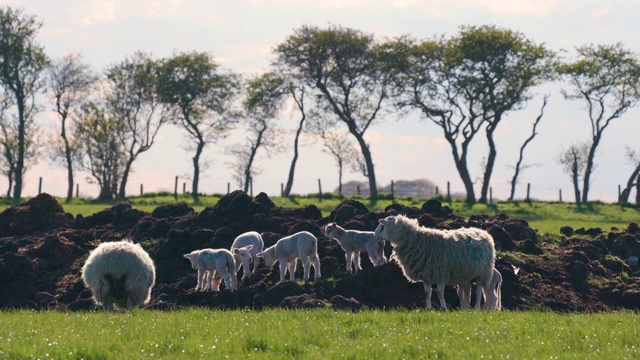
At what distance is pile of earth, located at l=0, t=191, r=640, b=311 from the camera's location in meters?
22.0

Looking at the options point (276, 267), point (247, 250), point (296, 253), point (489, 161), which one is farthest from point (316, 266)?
point (489, 161)

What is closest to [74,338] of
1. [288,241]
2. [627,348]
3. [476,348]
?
[476,348]

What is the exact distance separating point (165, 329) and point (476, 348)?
16.1ft

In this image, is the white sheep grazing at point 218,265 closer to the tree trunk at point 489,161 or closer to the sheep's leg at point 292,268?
the sheep's leg at point 292,268

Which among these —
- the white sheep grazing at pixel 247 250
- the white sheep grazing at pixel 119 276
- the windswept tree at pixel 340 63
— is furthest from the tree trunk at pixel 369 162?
the white sheep grazing at pixel 119 276

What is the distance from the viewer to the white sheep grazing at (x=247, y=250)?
77.9ft

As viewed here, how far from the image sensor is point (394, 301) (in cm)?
2148

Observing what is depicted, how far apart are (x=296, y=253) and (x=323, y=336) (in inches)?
353

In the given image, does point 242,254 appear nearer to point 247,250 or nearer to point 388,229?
point 247,250

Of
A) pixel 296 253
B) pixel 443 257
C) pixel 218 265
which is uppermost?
pixel 443 257

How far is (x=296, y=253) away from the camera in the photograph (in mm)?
23656

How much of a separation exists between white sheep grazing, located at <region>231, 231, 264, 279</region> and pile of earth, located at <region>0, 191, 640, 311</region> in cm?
38

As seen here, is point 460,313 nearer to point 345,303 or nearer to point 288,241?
point 345,303

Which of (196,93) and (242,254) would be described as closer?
(242,254)
